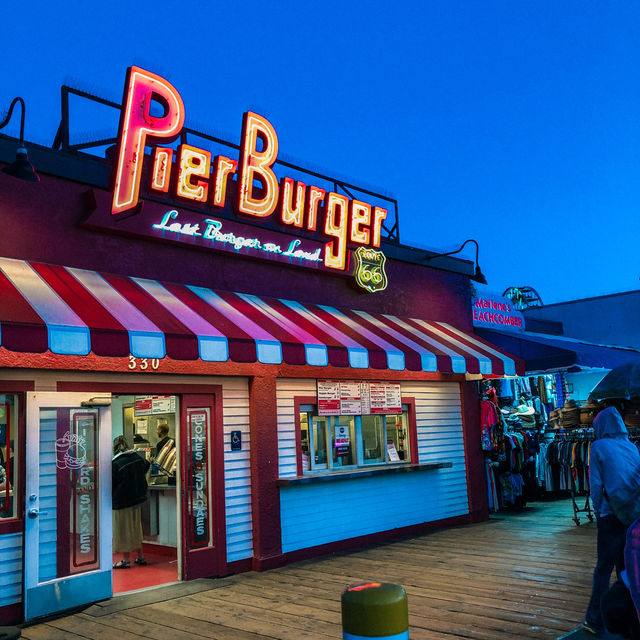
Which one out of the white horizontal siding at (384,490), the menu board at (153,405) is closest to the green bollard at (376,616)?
the white horizontal siding at (384,490)

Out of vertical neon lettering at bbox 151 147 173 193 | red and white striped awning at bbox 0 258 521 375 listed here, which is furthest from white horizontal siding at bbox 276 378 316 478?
vertical neon lettering at bbox 151 147 173 193

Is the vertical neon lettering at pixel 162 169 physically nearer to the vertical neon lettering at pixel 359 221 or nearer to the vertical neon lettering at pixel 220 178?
the vertical neon lettering at pixel 220 178

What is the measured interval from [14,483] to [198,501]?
2.29m

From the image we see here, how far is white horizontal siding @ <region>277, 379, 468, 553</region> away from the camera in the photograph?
911 cm

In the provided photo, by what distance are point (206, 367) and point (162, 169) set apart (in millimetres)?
2482

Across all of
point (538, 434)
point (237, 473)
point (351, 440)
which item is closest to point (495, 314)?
point (538, 434)

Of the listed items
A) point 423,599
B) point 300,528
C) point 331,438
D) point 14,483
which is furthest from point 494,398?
point 14,483

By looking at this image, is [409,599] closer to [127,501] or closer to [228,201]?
[127,501]

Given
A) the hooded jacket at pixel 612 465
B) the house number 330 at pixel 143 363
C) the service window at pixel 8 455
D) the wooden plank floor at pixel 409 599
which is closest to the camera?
the hooded jacket at pixel 612 465

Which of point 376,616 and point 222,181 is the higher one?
point 222,181

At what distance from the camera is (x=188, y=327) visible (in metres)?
6.89

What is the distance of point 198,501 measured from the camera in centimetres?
819

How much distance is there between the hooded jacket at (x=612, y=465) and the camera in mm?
5168

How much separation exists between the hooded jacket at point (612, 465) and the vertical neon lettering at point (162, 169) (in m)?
5.53
